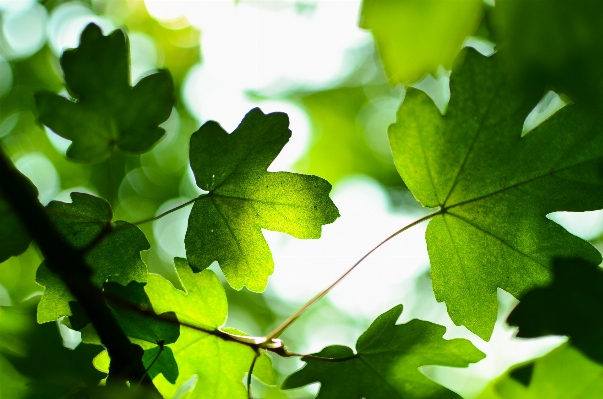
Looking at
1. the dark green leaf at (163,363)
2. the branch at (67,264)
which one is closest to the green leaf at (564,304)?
the branch at (67,264)

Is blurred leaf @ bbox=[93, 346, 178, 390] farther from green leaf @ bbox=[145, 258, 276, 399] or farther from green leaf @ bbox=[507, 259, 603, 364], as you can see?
green leaf @ bbox=[507, 259, 603, 364]

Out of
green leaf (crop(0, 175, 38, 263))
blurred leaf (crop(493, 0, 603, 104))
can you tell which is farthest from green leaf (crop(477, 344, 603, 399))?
green leaf (crop(0, 175, 38, 263))

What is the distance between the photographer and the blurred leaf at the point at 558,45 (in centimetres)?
67

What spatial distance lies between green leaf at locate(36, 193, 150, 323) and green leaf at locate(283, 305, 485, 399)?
48 centimetres

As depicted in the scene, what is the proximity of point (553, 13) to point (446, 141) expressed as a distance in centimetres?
52

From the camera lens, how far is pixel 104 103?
44.9 inches

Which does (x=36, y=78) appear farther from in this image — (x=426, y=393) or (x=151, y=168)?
(x=426, y=393)

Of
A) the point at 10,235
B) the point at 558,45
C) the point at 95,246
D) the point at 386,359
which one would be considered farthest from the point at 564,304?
the point at 10,235

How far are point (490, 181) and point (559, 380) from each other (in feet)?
1.47

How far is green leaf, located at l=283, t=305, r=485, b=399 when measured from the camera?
125 centimetres

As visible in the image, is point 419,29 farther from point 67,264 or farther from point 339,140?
point 339,140

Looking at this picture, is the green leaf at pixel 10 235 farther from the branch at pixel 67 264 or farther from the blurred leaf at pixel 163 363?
the blurred leaf at pixel 163 363

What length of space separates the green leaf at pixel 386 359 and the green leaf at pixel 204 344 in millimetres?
163

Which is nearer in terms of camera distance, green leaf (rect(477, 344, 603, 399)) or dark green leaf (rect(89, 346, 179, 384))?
green leaf (rect(477, 344, 603, 399))
